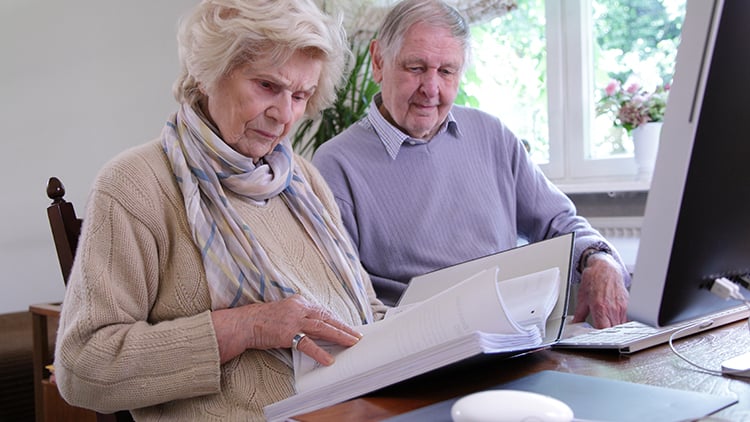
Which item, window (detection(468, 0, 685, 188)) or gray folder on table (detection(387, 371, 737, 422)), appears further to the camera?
window (detection(468, 0, 685, 188))

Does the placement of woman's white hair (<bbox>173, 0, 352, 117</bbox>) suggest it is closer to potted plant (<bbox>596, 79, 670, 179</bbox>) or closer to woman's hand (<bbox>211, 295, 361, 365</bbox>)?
woman's hand (<bbox>211, 295, 361, 365</bbox>)

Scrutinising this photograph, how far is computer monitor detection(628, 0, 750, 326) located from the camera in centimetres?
62

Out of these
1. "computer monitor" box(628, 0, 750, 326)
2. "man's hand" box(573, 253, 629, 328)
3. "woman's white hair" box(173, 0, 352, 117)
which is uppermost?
"woman's white hair" box(173, 0, 352, 117)

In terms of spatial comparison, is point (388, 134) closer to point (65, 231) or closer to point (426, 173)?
point (426, 173)

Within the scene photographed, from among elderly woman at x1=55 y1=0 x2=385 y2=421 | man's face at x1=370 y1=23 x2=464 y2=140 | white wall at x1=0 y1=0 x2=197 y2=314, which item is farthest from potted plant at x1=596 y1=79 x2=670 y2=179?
white wall at x1=0 y1=0 x2=197 y2=314

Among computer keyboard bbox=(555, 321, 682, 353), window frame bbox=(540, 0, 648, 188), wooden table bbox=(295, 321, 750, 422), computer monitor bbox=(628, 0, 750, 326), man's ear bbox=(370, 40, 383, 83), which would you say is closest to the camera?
computer monitor bbox=(628, 0, 750, 326)

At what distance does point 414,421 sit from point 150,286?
0.54m

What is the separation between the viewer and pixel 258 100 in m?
1.26

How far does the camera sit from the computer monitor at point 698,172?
2.03ft

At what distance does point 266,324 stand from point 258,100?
0.40 metres

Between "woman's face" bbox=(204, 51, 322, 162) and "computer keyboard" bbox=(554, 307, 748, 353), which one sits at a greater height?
A: "woman's face" bbox=(204, 51, 322, 162)

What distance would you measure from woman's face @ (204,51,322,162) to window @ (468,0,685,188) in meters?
1.79

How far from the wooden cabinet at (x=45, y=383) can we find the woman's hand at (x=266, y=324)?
143 centimetres

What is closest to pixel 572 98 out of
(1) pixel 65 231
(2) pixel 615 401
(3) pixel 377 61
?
(3) pixel 377 61
